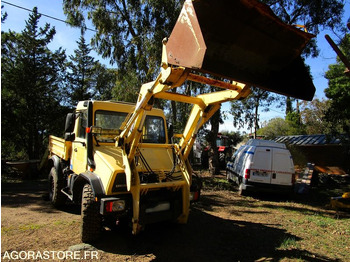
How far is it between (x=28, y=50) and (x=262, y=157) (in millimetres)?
17778

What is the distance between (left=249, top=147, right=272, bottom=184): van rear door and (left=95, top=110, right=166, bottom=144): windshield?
16.2 feet

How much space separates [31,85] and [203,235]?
17.6m

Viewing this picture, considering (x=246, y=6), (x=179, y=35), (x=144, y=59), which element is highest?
(x=144, y=59)

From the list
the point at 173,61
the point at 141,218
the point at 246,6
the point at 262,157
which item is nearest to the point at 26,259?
the point at 141,218

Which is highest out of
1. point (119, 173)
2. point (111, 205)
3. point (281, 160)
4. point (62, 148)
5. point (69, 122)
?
point (69, 122)

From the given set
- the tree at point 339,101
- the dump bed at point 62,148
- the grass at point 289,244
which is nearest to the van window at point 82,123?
the dump bed at point 62,148

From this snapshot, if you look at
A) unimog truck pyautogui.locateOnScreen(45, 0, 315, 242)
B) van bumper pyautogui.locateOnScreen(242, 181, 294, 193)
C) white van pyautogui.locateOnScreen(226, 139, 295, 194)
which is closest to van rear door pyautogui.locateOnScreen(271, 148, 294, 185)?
white van pyautogui.locateOnScreen(226, 139, 295, 194)

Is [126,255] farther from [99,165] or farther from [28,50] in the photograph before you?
[28,50]

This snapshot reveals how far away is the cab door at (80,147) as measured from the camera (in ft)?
17.3

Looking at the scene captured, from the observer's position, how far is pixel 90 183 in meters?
4.35

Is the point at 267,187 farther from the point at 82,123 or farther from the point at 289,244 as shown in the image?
the point at 82,123

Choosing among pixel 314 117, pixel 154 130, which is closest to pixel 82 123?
pixel 154 130

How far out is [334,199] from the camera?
7.89 metres

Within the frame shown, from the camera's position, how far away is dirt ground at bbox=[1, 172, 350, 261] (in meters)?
4.31
